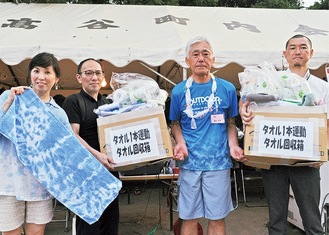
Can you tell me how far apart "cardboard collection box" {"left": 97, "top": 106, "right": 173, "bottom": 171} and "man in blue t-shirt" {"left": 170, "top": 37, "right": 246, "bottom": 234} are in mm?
168

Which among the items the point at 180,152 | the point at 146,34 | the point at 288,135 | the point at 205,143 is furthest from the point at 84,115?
the point at 146,34

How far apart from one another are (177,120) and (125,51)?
174 cm

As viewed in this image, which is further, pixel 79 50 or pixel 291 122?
pixel 79 50

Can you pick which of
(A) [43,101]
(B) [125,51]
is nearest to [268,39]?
(B) [125,51]

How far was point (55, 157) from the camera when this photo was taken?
6.25 feet

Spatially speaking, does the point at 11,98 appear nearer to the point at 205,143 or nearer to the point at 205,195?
the point at 205,143

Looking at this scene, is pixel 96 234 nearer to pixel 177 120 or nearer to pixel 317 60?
pixel 177 120

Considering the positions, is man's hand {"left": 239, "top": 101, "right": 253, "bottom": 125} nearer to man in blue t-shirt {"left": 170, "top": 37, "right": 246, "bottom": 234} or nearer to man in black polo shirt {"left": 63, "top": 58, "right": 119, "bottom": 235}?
man in blue t-shirt {"left": 170, "top": 37, "right": 246, "bottom": 234}

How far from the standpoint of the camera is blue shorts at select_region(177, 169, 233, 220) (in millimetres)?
2178

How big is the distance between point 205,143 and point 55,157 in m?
1.03

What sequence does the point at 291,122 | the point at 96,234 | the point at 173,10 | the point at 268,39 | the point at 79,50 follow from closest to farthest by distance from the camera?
1. the point at 291,122
2. the point at 96,234
3. the point at 79,50
4. the point at 268,39
5. the point at 173,10

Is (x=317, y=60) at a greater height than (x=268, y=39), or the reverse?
(x=268, y=39)

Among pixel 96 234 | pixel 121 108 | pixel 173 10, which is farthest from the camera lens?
pixel 173 10

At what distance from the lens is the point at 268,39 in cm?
443
